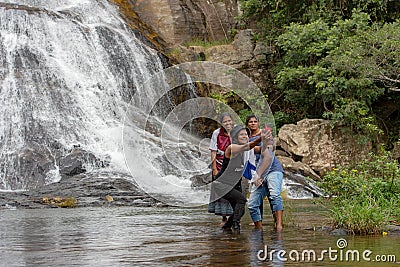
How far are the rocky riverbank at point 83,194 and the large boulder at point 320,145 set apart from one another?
263 inches

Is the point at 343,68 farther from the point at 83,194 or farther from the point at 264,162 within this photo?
the point at 264,162

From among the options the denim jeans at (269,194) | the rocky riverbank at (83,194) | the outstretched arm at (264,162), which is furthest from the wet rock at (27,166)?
the outstretched arm at (264,162)

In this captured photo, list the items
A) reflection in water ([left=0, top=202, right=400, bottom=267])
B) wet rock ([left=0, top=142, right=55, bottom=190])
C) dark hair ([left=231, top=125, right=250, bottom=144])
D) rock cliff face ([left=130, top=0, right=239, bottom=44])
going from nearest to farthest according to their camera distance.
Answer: reflection in water ([left=0, top=202, right=400, bottom=267]) < dark hair ([left=231, top=125, right=250, bottom=144]) < wet rock ([left=0, top=142, right=55, bottom=190]) < rock cliff face ([left=130, top=0, right=239, bottom=44])

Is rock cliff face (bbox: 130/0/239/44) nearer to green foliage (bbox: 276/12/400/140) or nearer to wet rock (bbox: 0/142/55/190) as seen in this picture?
green foliage (bbox: 276/12/400/140)

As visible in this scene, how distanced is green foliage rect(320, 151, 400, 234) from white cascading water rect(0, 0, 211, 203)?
8006 millimetres

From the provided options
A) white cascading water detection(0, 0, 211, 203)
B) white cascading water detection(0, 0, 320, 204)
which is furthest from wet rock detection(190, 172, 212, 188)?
white cascading water detection(0, 0, 211, 203)

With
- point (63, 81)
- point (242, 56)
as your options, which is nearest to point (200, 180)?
point (63, 81)

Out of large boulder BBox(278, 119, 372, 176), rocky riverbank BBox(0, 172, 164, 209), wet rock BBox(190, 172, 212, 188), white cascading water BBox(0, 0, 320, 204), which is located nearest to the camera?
rocky riverbank BBox(0, 172, 164, 209)

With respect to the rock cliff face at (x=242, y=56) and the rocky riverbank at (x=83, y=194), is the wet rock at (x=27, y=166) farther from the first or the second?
the rock cliff face at (x=242, y=56)

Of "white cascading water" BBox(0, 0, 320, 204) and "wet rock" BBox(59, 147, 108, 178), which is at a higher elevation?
"white cascading water" BBox(0, 0, 320, 204)

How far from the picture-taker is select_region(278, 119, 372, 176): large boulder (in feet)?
58.4

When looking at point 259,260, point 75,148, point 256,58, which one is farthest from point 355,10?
point 259,260

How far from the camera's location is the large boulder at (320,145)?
701 inches

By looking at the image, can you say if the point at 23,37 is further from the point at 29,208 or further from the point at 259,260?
the point at 259,260
